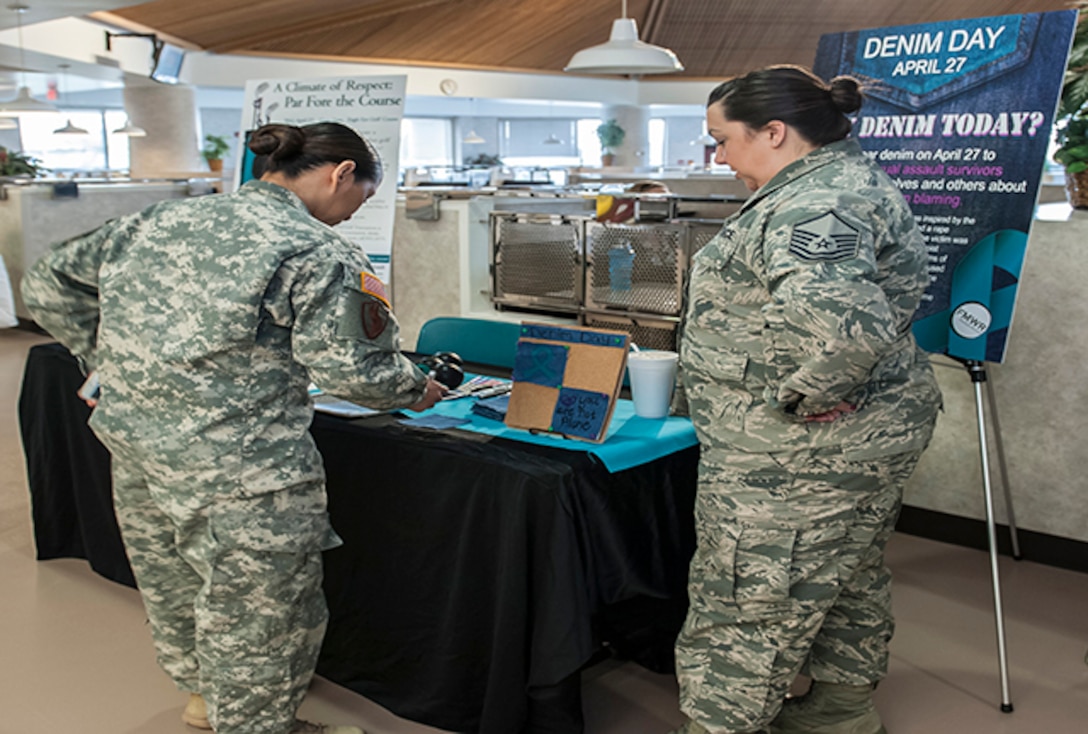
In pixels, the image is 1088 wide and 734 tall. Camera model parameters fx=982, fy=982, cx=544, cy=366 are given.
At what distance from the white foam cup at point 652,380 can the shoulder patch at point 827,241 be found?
582mm

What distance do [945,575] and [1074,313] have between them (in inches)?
34.8

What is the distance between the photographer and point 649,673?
241cm

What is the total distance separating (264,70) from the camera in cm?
1361

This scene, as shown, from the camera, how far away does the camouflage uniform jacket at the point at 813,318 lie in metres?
1.56

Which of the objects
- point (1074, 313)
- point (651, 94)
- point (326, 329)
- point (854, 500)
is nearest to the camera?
point (326, 329)

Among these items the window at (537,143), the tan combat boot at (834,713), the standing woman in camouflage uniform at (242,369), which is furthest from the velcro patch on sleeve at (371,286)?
the window at (537,143)

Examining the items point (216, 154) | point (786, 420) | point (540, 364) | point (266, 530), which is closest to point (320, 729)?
point (266, 530)

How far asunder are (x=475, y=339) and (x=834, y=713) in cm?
149

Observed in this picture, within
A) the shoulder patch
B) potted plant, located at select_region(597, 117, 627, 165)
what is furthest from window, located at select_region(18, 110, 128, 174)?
the shoulder patch

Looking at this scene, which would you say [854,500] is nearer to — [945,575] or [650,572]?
[650,572]

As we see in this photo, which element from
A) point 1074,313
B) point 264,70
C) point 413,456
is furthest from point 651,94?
point 413,456

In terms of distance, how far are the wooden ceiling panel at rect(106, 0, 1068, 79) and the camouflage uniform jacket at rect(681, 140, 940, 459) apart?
1037 cm

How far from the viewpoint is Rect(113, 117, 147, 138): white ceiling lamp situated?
11836mm

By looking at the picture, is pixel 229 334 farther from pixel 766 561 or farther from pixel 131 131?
pixel 131 131
